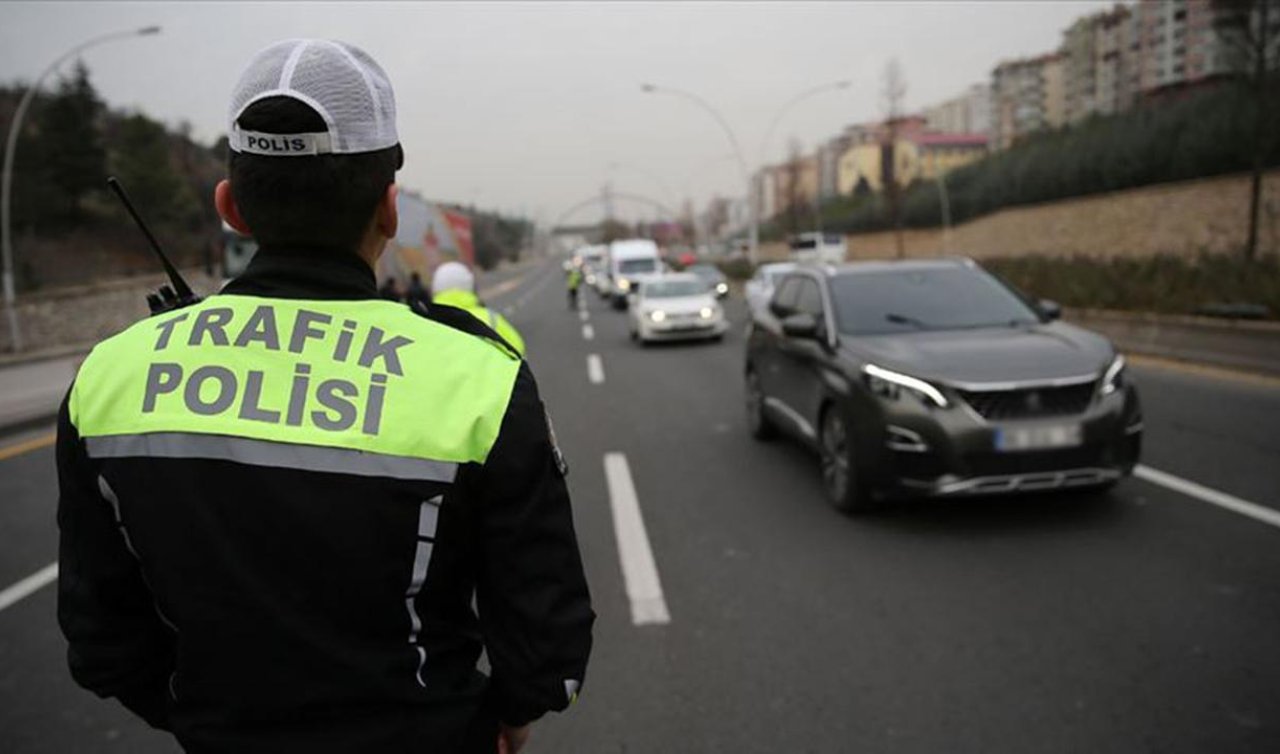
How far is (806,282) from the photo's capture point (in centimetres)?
781

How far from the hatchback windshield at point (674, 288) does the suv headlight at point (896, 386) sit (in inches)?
544

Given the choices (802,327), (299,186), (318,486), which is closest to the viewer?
(318,486)

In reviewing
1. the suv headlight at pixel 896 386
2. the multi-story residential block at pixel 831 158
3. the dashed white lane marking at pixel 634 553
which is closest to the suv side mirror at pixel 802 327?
the suv headlight at pixel 896 386

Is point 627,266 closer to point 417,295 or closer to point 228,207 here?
point 417,295

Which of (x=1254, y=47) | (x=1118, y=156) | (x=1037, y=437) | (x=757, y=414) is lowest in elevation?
(x=757, y=414)

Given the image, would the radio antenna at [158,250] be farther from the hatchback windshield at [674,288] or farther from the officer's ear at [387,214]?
the hatchback windshield at [674,288]

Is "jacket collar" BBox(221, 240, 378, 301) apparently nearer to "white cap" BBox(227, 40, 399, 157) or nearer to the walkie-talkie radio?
"white cap" BBox(227, 40, 399, 157)

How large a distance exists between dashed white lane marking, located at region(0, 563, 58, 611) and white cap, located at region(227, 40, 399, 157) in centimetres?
482

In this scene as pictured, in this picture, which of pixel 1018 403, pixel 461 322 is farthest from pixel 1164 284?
pixel 461 322

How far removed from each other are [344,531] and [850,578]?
393cm

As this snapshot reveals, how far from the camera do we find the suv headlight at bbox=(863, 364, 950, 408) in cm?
543

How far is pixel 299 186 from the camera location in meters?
1.40

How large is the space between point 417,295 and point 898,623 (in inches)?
455

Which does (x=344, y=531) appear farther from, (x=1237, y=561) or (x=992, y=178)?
(x=992, y=178)
